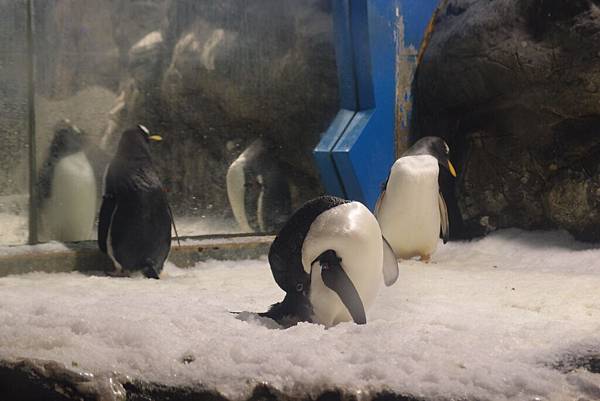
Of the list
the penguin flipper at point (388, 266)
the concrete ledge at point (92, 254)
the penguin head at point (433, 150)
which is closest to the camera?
the penguin flipper at point (388, 266)

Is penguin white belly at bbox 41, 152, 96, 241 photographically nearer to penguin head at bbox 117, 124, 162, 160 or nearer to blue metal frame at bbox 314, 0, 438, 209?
penguin head at bbox 117, 124, 162, 160

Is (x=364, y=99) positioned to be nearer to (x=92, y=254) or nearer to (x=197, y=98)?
(x=197, y=98)

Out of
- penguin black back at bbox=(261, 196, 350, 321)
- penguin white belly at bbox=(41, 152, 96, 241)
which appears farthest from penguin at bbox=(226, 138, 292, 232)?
penguin black back at bbox=(261, 196, 350, 321)

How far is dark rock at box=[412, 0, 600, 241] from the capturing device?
13.7ft

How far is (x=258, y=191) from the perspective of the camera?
4.65 meters

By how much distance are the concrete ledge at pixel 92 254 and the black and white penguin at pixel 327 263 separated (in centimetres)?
182

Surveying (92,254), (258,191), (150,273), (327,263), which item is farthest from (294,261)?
(258,191)

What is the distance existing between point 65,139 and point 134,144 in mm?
417

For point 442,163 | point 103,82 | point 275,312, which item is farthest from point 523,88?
point 275,312

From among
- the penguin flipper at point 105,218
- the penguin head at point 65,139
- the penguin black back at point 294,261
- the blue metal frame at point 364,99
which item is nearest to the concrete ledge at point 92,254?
the penguin flipper at point 105,218

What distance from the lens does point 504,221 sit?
4.73m

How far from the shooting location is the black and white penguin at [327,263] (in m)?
2.05

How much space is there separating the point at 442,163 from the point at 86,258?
2160 mm

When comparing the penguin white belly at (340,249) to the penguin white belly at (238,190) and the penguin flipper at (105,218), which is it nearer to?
the penguin flipper at (105,218)
